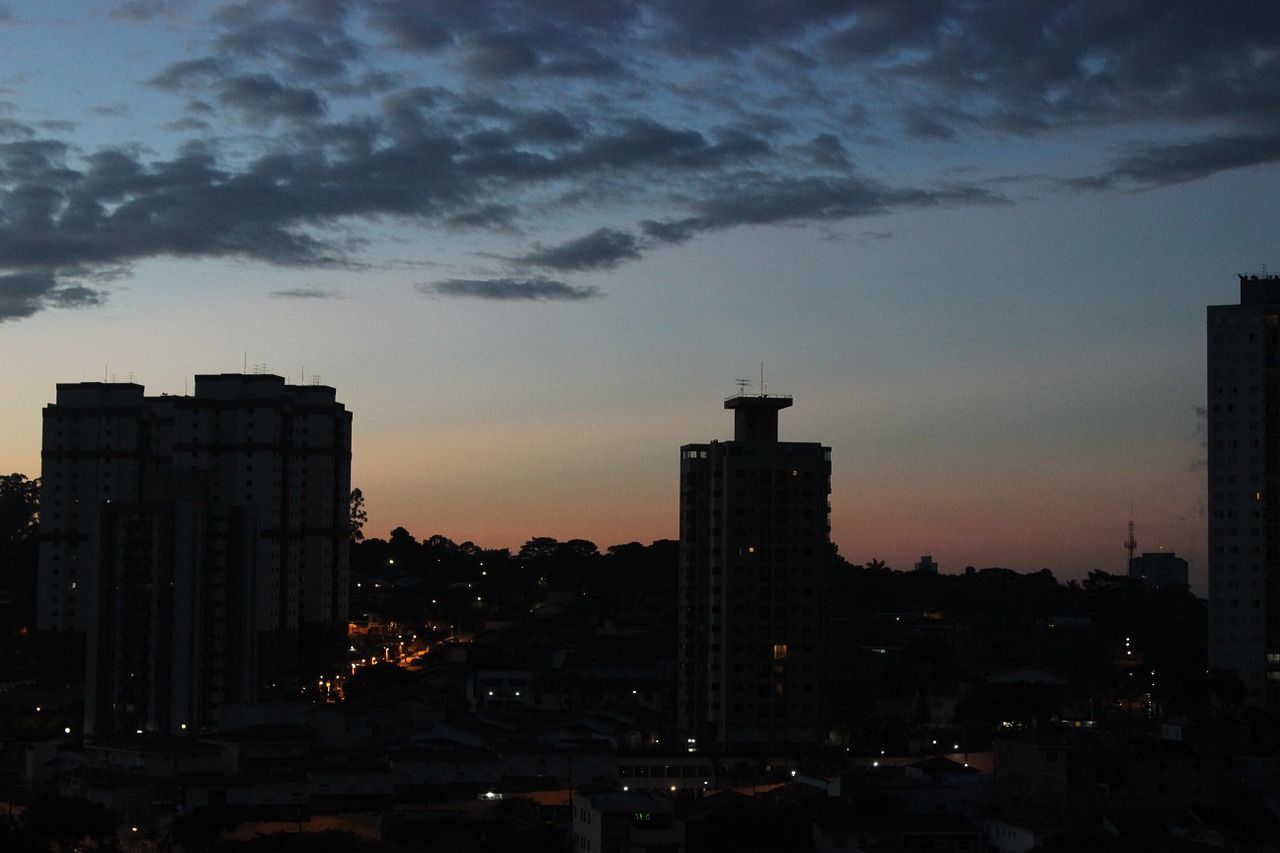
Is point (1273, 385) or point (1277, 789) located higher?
point (1273, 385)

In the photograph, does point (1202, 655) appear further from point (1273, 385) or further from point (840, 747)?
point (840, 747)

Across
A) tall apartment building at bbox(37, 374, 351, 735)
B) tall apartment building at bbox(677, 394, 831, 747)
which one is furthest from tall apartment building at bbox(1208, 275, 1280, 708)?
tall apartment building at bbox(37, 374, 351, 735)

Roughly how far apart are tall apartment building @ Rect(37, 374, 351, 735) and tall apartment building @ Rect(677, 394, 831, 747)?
18207mm

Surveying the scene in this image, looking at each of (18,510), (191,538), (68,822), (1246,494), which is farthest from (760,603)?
(18,510)

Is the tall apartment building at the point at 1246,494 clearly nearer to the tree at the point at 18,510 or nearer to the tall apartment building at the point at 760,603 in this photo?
the tall apartment building at the point at 760,603

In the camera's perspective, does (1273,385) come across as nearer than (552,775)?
No

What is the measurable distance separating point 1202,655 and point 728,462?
73.7 feet

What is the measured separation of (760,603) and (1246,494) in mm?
20322

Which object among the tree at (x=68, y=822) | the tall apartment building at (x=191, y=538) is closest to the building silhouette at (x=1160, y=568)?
the tall apartment building at (x=191, y=538)

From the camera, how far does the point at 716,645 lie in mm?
64812

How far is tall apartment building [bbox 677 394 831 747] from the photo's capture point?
64.1 m

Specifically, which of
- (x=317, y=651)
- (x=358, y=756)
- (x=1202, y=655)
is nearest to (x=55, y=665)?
(x=317, y=651)

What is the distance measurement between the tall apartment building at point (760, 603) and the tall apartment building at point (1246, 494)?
1697cm

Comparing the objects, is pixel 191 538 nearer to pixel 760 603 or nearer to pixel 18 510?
pixel 760 603
